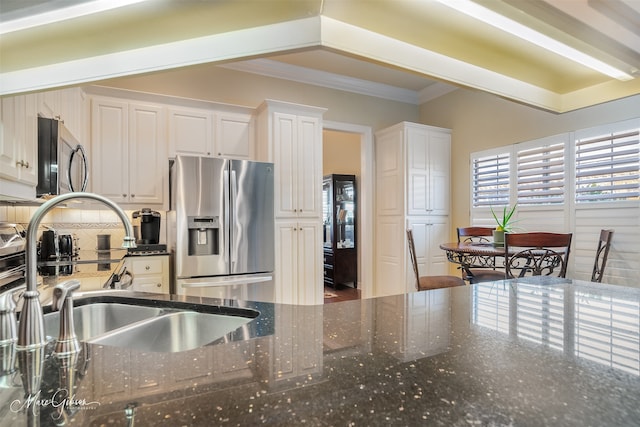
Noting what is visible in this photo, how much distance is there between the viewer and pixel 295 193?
346 cm

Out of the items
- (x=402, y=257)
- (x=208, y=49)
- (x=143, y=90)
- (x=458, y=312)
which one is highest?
(x=143, y=90)

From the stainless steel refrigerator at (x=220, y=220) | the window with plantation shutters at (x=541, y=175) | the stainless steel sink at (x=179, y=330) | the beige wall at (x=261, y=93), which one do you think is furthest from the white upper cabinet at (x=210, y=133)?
the window with plantation shutters at (x=541, y=175)

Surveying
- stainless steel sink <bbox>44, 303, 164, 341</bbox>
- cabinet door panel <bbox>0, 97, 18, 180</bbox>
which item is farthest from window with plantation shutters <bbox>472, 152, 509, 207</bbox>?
cabinet door panel <bbox>0, 97, 18, 180</bbox>

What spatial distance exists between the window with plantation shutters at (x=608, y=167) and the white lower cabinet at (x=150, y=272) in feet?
12.8

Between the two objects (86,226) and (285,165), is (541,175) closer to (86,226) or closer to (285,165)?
(285,165)

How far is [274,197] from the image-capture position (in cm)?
326

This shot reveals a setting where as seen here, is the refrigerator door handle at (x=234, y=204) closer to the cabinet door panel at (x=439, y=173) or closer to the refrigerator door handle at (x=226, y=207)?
the refrigerator door handle at (x=226, y=207)

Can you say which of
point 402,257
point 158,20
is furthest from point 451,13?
point 402,257

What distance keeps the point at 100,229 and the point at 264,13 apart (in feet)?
9.27

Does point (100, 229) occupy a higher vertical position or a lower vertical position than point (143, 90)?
lower

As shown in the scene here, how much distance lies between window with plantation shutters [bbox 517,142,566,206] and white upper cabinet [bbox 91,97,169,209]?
151 inches

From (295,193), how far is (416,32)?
7.03 feet

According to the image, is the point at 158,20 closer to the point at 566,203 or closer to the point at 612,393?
the point at 612,393

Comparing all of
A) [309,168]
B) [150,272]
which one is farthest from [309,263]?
[150,272]
